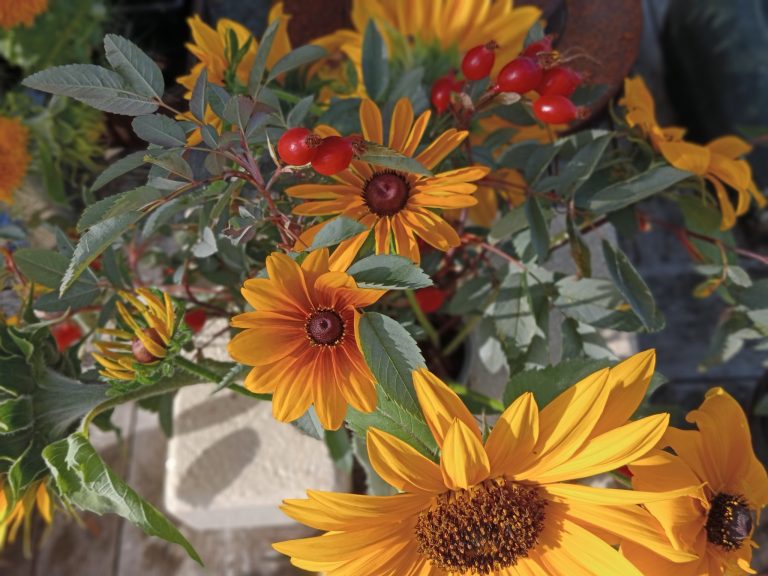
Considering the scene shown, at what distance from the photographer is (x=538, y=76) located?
34 centimetres

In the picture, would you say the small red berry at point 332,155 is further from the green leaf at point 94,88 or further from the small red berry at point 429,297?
the small red berry at point 429,297

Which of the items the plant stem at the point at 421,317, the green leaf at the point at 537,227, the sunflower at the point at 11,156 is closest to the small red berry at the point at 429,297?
the plant stem at the point at 421,317

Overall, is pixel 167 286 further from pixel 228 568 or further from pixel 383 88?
pixel 228 568

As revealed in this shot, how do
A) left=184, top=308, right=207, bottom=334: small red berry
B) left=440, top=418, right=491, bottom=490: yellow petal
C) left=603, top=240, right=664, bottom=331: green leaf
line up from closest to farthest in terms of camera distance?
left=440, top=418, right=491, bottom=490: yellow petal, left=603, top=240, right=664, bottom=331: green leaf, left=184, top=308, right=207, bottom=334: small red berry

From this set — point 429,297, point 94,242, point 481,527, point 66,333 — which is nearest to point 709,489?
point 481,527

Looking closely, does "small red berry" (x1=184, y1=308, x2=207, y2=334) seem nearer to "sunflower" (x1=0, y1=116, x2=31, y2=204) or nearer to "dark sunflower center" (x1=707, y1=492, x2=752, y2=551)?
"sunflower" (x1=0, y1=116, x2=31, y2=204)

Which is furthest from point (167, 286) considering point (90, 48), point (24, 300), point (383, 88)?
point (90, 48)

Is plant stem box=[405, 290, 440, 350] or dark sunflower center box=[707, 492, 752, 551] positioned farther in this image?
plant stem box=[405, 290, 440, 350]

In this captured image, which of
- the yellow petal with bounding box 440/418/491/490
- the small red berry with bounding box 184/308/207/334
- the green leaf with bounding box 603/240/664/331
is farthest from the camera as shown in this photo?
the small red berry with bounding box 184/308/207/334

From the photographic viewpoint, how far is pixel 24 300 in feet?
1.31

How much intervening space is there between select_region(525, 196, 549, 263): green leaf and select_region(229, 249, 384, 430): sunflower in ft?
0.40

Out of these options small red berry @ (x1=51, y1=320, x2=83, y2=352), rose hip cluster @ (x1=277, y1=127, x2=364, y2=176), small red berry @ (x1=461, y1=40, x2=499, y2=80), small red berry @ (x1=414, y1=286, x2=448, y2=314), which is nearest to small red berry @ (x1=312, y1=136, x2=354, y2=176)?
rose hip cluster @ (x1=277, y1=127, x2=364, y2=176)

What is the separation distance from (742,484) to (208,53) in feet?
1.22

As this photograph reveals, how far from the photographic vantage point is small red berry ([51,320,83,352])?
22.0 inches
